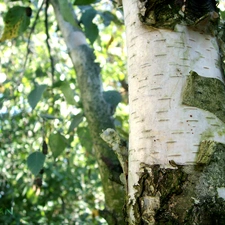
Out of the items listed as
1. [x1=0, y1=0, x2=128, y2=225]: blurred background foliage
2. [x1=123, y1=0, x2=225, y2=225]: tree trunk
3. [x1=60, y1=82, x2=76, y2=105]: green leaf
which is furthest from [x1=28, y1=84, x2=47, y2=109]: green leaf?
[x1=123, y1=0, x2=225, y2=225]: tree trunk

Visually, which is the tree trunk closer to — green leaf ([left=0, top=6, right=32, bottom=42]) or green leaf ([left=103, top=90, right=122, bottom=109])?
green leaf ([left=103, top=90, right=122, bottom=109])

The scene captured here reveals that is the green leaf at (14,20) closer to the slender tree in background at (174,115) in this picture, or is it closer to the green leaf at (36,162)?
the green leaf at (36,162)

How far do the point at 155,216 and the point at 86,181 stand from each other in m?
2.86

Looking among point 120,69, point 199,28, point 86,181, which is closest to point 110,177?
point 199,28

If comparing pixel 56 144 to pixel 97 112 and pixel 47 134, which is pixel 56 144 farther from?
pixel 47 134

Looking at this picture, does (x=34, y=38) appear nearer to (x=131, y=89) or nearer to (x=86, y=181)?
(x=86, y=181)

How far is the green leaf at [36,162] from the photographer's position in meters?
1.27

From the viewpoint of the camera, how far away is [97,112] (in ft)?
4.12

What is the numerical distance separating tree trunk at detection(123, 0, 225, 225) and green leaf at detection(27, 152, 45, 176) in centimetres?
65

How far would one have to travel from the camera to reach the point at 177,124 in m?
0.64

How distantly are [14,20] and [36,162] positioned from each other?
58 centimetres

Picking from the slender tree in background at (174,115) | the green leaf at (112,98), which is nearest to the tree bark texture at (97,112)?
the green leaf at (112,98)

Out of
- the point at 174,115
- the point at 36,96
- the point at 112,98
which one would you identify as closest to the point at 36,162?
the point at 36,96

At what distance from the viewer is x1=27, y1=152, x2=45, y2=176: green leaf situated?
4.17ft
